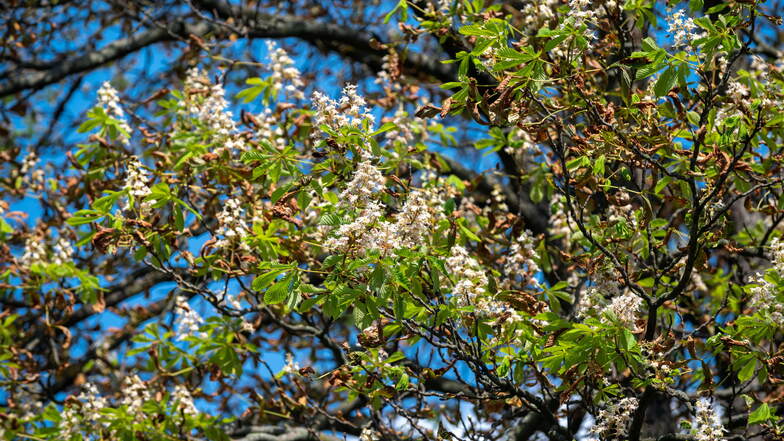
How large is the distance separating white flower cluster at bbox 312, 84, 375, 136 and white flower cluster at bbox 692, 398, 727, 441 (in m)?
1.75

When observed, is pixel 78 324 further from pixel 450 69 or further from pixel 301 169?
pixel 301 169

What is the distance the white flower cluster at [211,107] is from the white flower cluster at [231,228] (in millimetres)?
502

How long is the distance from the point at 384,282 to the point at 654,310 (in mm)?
1179

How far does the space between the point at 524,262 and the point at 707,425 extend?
1.20 m

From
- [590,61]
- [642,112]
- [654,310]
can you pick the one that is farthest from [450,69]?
[654,310]

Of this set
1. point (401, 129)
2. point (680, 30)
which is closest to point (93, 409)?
point (401, 129)

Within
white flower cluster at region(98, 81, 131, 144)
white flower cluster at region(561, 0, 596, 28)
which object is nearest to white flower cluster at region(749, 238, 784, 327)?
white flower cluster at region(561, 0, 596, 28)

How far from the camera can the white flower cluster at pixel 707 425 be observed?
10.3 feet

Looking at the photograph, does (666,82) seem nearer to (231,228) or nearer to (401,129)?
(401,129)

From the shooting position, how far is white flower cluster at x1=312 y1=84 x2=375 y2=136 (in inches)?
126

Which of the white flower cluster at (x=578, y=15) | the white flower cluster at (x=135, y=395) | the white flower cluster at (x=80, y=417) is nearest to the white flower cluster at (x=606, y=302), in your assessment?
the white flower cluster at (x=578, y=15)

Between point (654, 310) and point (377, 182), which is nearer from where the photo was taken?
point (377, 182)

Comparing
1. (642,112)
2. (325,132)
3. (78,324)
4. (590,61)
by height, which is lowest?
(325,132)

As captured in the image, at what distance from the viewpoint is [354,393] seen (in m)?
3.95
